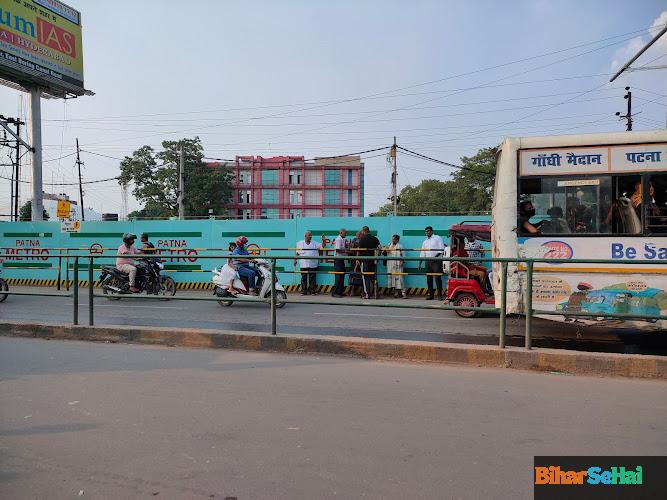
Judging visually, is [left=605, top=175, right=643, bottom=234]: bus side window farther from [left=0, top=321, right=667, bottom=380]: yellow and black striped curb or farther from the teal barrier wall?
the teal barrier wall

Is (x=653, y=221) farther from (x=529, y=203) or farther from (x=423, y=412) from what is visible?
(x=423, y=412)

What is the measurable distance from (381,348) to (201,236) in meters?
11.8

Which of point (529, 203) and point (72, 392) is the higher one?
point (529, 203)

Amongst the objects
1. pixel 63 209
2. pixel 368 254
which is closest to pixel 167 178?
pixel 63 209

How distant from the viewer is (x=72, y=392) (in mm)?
4781

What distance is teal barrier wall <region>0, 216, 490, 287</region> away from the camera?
14.8 metres

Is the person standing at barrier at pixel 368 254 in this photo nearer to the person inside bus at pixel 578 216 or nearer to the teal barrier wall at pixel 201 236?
the teal barrier wall at pixel 201 236

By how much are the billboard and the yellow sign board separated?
9.18 meters

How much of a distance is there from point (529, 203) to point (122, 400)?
593 centimetres

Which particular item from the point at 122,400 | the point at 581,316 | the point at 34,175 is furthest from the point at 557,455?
the point at 34,175

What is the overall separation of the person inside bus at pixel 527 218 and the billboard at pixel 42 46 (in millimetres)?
24203

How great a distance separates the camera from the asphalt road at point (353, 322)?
24.6 feet

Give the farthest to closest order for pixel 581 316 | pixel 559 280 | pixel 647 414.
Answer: pixel 559 280 < pixel 581 316 < pixel 647 414

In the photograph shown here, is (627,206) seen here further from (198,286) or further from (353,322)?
(198,286)
